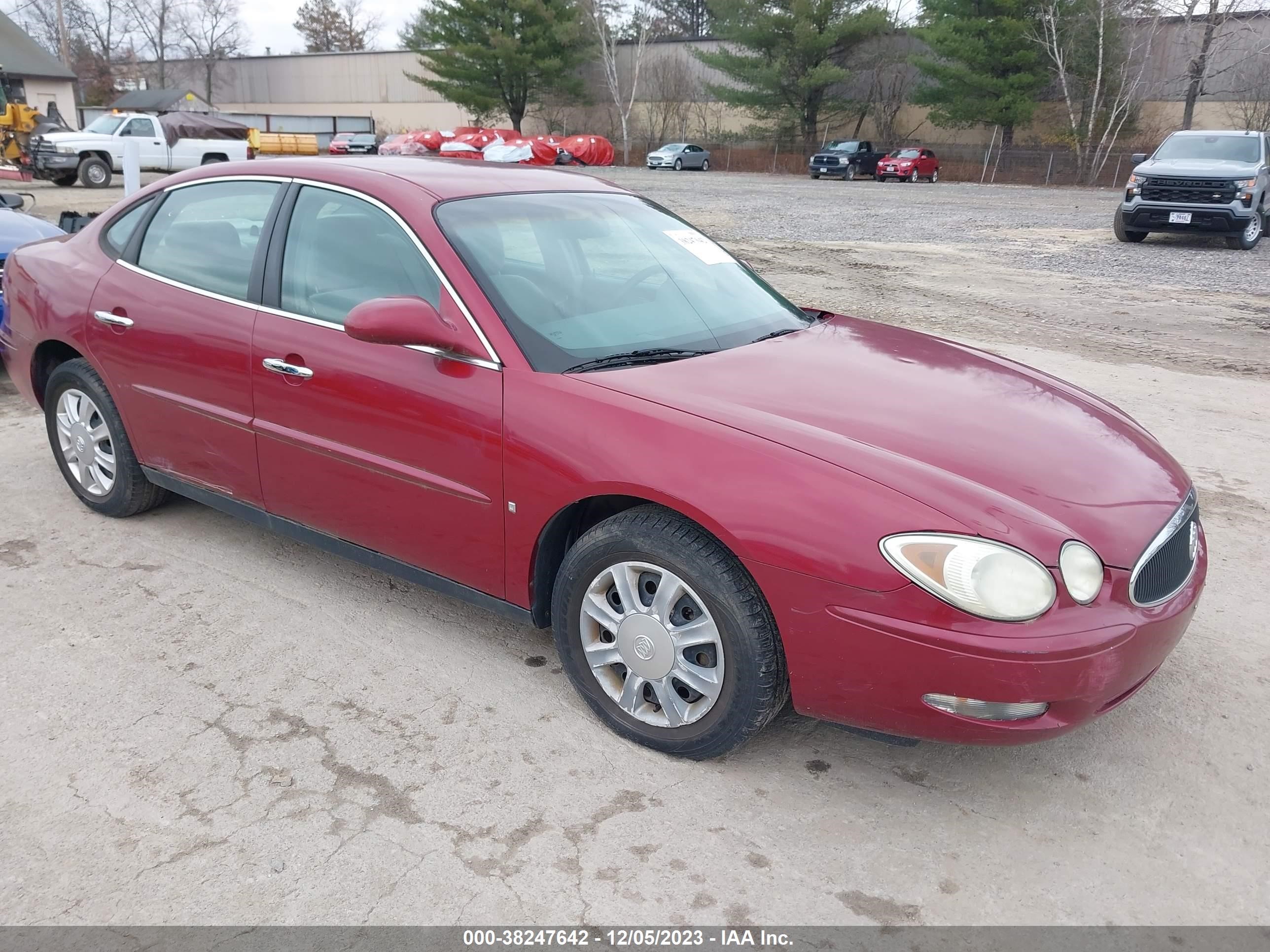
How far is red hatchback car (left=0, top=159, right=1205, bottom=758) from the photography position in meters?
2.40

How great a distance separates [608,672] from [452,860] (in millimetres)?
734

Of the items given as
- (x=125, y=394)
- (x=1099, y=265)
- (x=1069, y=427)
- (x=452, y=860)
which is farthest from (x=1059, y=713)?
(x=1099, y=265)

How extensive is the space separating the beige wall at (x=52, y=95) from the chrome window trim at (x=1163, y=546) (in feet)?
→ 176

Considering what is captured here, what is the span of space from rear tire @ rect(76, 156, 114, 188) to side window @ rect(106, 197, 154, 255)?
2461 cm

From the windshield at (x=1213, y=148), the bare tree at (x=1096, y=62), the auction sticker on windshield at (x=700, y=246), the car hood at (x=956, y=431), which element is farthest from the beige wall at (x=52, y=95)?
the car hood at (x=956, y=431)

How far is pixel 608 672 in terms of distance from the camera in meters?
2.95

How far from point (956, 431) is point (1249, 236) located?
15.6m

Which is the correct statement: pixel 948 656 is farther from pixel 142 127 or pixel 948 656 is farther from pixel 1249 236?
pixel 142 127

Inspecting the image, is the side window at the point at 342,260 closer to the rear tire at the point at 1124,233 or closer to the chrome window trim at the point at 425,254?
the chrome window trim at the point at 425,254

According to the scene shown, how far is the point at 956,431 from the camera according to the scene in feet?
9.16

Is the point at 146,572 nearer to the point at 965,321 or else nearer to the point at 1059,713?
the point at 1059,713

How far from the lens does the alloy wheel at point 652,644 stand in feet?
8.86

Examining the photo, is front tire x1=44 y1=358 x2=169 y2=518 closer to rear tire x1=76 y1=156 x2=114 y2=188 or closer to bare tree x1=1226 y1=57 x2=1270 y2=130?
rear tire x1=76 y1=156 x2=114 y2=188

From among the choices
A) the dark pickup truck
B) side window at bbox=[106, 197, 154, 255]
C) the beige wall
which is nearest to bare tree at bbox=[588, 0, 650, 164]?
the dark pickup truck
